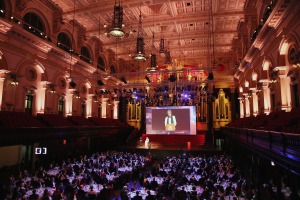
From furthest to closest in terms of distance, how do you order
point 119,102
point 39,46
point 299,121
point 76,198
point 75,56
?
point 119,102
point 75,56
point 39,46
point 76,198
point 299,121

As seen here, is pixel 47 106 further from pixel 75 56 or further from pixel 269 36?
→ pixel 269 36

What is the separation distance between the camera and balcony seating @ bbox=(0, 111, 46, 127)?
34.5 feet

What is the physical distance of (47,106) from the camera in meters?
15.8

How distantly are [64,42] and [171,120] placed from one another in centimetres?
1276

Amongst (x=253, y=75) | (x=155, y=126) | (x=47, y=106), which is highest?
(x=253, y=75)

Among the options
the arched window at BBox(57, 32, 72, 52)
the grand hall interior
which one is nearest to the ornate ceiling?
the grand hall interior

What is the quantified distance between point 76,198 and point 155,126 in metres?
16.6

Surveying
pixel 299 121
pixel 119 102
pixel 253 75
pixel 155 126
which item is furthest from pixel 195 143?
pixel 299 121

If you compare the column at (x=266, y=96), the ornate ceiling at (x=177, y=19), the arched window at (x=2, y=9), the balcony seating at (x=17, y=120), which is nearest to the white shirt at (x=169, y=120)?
the ornate ceiling at (x=177, y=19)

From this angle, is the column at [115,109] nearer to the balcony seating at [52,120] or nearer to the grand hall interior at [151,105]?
the grand hall interior at [151,105]

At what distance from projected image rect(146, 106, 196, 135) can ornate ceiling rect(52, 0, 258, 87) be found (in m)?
6.34

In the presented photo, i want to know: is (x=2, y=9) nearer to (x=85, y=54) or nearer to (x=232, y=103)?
(x=85, y=54)

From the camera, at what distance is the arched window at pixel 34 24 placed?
45.7 feet

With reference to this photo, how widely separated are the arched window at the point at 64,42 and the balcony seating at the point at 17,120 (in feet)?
21.4
